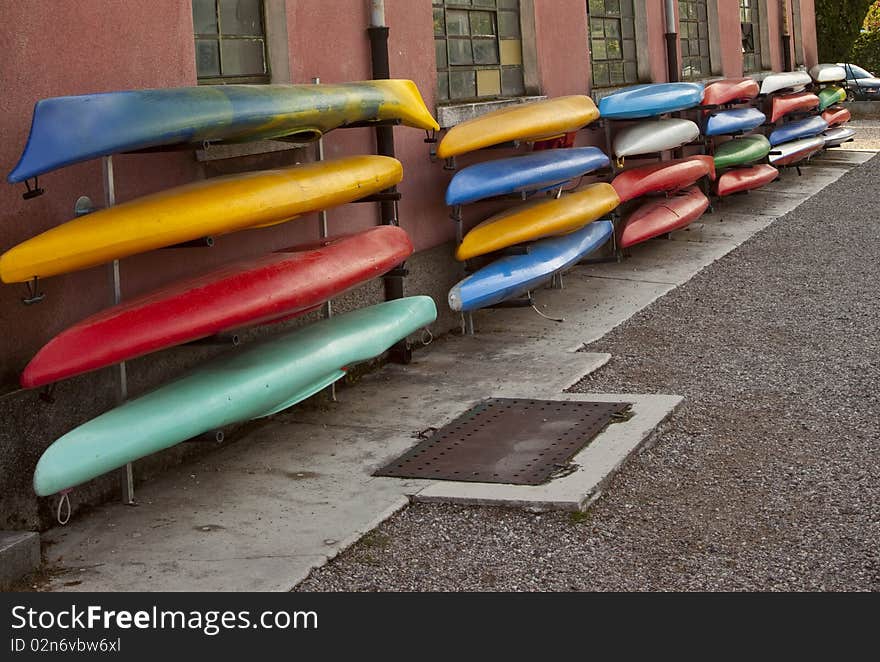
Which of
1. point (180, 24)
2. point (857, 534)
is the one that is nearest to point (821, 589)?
point (857, 534)

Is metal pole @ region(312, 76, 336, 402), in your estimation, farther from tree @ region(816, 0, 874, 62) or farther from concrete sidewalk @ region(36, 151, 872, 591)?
tree @ region(816, 0, 874, 62)

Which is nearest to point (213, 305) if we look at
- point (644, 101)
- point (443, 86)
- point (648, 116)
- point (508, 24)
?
point (443, 86)

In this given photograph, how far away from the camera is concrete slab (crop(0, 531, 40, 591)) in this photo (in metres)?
4.21

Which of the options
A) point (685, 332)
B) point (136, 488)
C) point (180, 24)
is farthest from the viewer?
point (685, 332)

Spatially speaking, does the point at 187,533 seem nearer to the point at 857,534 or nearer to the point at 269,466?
the point at 269,466

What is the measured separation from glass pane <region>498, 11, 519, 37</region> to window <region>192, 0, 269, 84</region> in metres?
2.97

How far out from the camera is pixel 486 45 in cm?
891

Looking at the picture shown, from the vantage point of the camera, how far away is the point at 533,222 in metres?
8.05

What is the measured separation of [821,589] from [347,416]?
9.27 feet

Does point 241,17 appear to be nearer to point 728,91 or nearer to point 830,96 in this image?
point 728,91

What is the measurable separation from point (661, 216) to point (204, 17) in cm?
512

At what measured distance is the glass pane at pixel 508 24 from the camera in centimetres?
912

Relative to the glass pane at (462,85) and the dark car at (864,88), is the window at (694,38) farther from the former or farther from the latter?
the dark car at (864,88)

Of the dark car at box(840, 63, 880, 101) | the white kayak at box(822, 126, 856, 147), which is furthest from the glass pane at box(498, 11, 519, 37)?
the dark car at box(840, 63, 880, 101)
